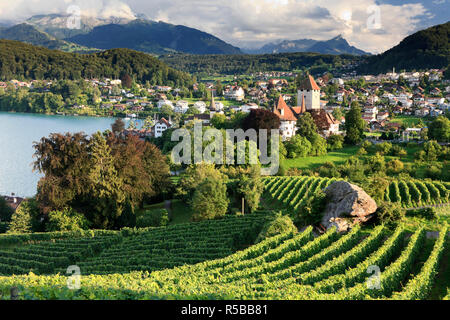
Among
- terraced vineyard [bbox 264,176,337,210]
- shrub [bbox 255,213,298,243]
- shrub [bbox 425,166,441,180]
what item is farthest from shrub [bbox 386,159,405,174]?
shrub [bbox 255,213,298,243]

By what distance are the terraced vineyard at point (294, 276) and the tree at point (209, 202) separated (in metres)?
9.12

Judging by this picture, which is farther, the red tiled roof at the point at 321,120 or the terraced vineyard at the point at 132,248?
the red tiled roof at the point at 321,120

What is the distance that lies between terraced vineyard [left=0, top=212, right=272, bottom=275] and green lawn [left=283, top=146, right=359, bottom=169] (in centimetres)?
2225

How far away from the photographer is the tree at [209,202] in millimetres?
24938

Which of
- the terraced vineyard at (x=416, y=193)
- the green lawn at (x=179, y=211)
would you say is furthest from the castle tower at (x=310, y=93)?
the green lawn at (x=179, y=211)

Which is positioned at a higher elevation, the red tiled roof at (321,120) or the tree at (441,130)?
the red tiled roof at (321,120)

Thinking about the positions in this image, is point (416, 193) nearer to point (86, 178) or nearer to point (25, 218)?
point (86, 178)

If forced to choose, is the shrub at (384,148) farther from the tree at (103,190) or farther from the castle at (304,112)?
the tree at (103,190)

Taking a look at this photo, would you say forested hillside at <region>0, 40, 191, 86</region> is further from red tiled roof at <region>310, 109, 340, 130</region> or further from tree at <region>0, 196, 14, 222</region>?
tree at <region>0, 196, 14, 222</region>

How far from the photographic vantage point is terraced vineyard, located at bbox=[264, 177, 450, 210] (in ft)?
82.9

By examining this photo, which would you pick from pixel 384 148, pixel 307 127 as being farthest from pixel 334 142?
pixel 384 148

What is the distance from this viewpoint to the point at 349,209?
56.9 ft

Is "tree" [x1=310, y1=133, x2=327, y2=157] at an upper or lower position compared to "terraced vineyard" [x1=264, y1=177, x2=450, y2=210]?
upper
